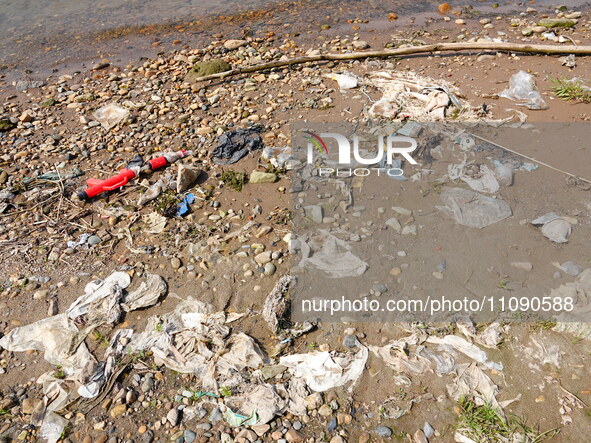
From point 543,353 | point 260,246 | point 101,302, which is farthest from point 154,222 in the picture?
point 543,353

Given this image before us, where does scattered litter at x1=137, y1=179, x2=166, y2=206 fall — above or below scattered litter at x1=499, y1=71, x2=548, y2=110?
below

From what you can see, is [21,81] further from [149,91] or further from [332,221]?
[332,221]

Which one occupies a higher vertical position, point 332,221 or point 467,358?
point 332,221

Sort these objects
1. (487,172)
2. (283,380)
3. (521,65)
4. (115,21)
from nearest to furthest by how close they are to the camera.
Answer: (283,380) < (487,172) < (521,65) < (115,21)

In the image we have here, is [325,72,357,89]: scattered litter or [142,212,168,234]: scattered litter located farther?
[325,72,357,89]: scattered litter

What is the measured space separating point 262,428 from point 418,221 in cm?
199

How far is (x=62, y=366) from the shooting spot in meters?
Result: 2.92

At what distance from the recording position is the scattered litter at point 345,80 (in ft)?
17.3

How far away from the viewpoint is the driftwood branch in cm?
548

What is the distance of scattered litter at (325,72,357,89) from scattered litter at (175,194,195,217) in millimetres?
2295

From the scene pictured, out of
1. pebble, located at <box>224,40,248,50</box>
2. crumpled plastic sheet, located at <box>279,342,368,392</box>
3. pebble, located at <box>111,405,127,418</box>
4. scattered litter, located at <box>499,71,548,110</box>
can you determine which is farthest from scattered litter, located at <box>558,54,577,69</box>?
pebble, located at <box>111,405,127,418</box>

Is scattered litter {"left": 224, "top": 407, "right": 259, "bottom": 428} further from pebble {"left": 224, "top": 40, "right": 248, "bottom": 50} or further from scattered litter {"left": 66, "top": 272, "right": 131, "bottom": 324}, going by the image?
pebble {"left": 224, "top": 40, "right": 248, "bottom": 50}

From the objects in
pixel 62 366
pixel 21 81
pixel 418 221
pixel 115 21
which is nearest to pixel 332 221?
pixel 418 221

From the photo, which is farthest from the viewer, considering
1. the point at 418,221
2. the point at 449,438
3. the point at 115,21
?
the point at 115,21
